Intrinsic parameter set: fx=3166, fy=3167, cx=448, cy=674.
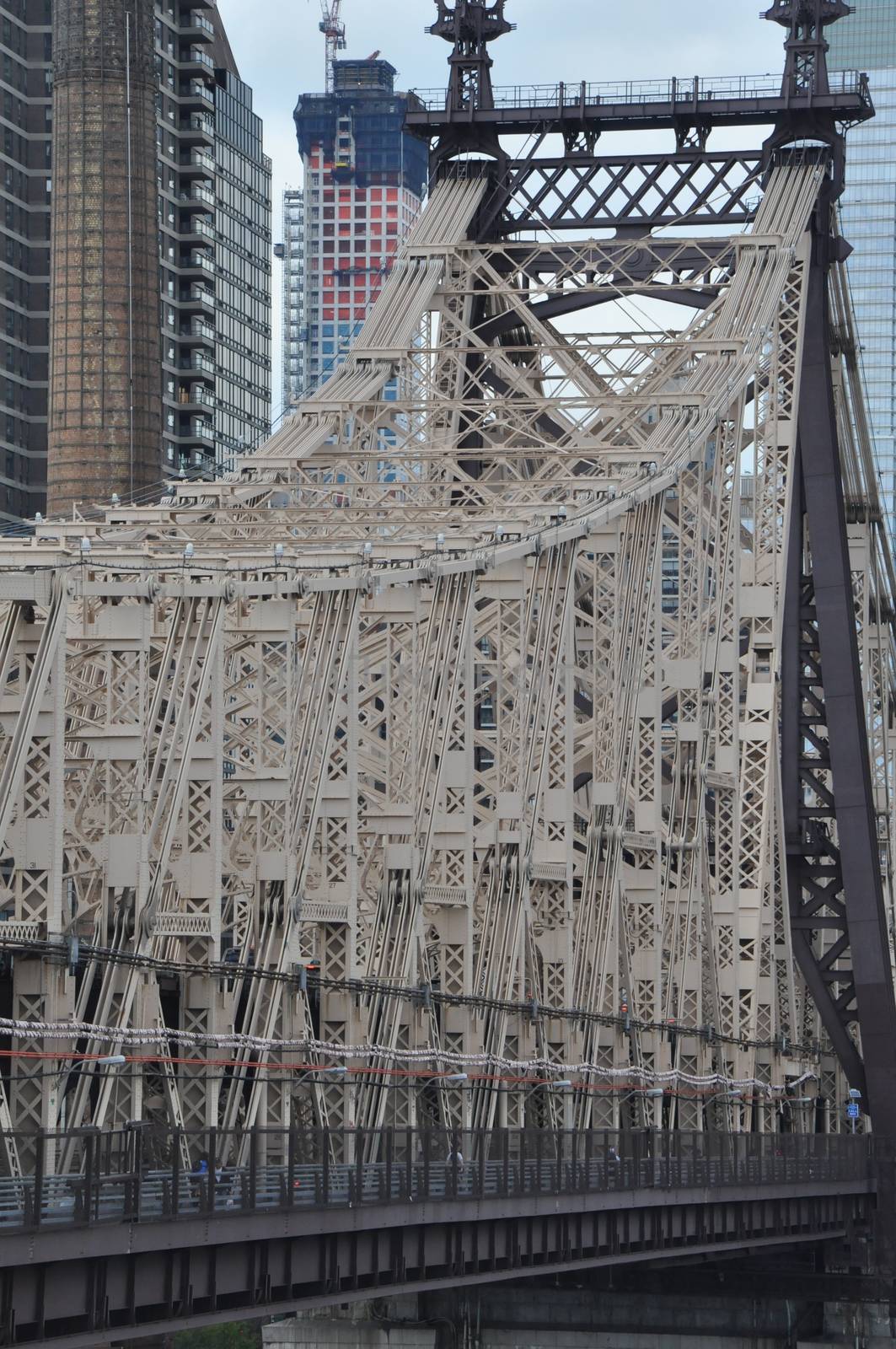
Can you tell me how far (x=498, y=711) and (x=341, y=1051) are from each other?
1439cm

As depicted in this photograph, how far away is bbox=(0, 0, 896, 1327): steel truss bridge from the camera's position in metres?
49.1

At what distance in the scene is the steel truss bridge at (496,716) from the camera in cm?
4906

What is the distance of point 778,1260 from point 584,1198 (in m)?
31.7

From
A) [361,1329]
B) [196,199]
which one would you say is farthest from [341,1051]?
[196,199]

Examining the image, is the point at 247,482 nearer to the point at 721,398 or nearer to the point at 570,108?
the point at 721,398

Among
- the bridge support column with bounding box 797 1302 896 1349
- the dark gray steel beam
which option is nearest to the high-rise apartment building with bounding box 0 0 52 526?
the dark gray steel beam

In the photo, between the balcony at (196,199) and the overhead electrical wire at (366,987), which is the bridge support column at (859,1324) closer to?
the overhead electrical wire at (366,987)

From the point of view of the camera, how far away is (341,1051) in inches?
2116

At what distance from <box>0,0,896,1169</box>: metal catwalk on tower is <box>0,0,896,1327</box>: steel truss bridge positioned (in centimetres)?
16

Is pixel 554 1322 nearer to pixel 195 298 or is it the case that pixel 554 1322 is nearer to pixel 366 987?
pixel 366 987

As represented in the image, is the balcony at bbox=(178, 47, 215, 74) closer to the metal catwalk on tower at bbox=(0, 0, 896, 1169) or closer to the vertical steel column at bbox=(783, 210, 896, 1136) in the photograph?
the metal catwalk on tower at bbox=(0, 0, 896, 1169)

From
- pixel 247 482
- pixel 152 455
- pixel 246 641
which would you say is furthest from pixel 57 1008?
pixel 152 455

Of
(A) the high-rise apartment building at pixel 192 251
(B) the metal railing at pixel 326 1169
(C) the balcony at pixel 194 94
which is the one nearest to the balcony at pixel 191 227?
(A) the high-rise apartment building at pixel 192 251

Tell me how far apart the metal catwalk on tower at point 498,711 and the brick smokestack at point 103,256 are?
1574 inches
